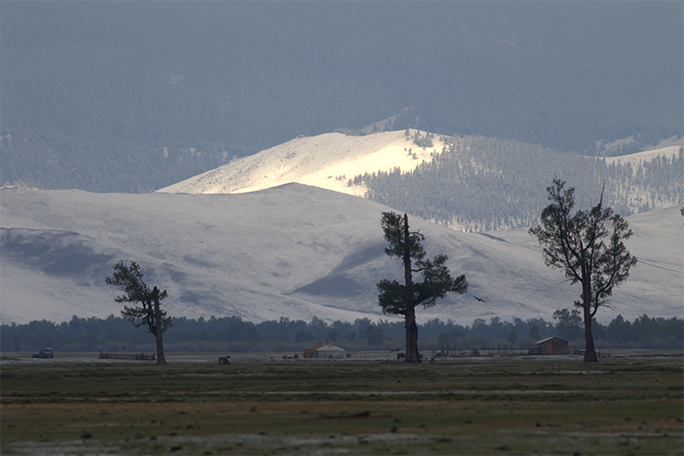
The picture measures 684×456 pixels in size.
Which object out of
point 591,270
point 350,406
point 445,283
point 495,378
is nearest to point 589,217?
point 591,270

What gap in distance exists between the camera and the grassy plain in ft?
80.1

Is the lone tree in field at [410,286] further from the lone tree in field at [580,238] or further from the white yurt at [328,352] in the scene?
the white yurt at [328,352]

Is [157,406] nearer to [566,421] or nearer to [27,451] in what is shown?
[27,451]

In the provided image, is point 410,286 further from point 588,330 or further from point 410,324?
point 588,330

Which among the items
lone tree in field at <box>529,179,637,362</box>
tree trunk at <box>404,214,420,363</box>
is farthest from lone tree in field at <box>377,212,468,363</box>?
lone tree in field at <box>529,179,637,362</box>

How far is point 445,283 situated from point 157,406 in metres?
63.7

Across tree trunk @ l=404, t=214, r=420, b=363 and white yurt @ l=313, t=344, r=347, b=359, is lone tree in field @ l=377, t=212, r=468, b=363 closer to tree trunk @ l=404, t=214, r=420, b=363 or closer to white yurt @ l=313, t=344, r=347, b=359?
tree trunk @ l=404, t=214, r=420, b=363

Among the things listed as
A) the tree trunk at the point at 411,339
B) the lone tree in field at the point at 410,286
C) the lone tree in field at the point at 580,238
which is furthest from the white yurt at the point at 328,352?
the lone tree in field at the point at 580,238

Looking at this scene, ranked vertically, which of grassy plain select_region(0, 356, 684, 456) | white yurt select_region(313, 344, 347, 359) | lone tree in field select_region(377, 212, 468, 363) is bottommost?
grassy plain select_region(0, 356, 684, 456)

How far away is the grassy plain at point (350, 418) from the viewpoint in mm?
24422

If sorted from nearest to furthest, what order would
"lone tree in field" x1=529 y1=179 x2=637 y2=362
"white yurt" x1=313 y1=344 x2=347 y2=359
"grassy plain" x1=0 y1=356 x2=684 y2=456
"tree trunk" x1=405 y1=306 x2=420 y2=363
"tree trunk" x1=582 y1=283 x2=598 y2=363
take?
"grassy plain" x1=0 y1=356 x2=684 y2=456 < "lone tree in field" x1=529 y1=179 x2=637 y2=362 < "tree trunk" x1=582 y1=283 x2=598 y2=363 < "tree trunk" x1=405 y1=306 x2=420 y2=363 < "white yurt" x1=313 y1=344 x2=347 y2=359

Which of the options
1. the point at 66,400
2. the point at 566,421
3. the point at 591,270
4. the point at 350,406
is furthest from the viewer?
the point at 591,270

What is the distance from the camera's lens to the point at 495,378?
201 feet

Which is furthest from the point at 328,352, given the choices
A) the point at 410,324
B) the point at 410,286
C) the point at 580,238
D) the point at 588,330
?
the point at 580,238
